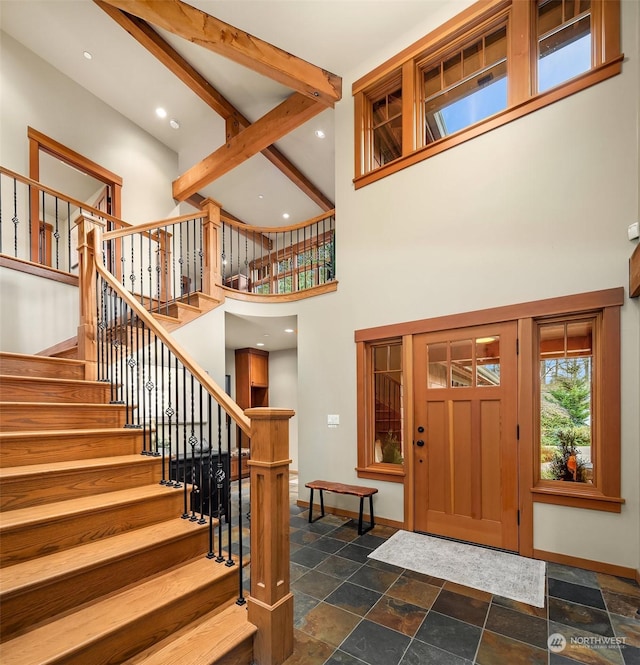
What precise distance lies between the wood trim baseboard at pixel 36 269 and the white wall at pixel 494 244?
2.87 meters

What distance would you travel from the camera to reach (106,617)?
5.48 ft

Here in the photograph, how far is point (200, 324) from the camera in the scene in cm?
479

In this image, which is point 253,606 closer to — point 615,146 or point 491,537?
point 491,537

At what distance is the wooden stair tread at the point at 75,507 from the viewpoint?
5.92 ft

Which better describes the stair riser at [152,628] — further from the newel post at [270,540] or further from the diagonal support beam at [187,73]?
the diagonal support beam at [187,73]

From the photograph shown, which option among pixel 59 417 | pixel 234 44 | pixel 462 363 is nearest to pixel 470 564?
pixel 462 363

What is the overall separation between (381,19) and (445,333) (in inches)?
140

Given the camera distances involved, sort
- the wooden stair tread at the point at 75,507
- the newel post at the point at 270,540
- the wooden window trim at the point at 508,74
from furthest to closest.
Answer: the wooden window trim at the point at 508,74 < the newel post at the point at 270,540 < the wooden stair tread at the point at 75,507

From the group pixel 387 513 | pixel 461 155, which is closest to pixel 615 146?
pixel 461 155

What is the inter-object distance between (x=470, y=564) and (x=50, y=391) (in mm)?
3687

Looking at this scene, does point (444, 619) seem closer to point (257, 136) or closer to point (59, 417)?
point (59, 417)

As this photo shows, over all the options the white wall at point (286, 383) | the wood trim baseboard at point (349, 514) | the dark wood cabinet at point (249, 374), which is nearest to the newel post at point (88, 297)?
the wood trim baseboard at point (349, 514)

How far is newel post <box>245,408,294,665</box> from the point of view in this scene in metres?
1.91

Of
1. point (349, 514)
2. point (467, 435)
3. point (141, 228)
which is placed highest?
point (141, 228)
